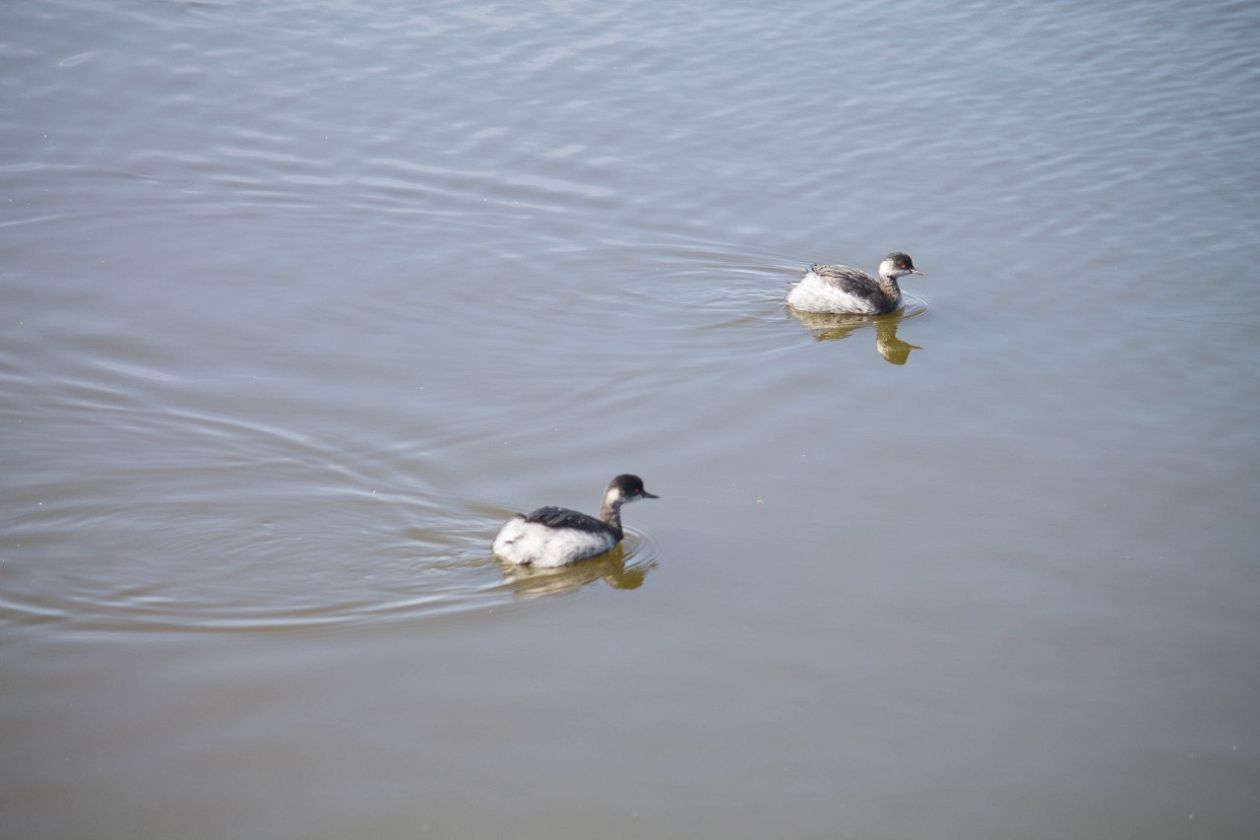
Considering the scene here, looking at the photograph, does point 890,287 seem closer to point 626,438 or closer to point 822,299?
point 822,299

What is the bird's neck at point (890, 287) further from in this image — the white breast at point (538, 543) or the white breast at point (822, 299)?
the white breast at point (538, 543)

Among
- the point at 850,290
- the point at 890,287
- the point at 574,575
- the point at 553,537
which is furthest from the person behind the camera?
the point at 890,287

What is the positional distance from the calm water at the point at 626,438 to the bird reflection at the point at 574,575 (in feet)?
0.11

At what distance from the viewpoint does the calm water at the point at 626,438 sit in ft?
20.4

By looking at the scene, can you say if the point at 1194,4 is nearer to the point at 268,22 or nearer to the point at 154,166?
the point at 268,22

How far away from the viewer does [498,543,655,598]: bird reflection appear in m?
7.71

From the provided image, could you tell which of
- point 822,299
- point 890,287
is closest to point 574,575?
point 822,299

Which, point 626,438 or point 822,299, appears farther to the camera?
point 822,299

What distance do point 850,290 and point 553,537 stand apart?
4.57 m

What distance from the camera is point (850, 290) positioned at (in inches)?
439

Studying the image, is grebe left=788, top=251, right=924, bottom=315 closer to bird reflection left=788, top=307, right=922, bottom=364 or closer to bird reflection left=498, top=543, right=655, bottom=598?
bird reflection left=788, top=307, right=922, bottom=364

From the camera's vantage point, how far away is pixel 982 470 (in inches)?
353

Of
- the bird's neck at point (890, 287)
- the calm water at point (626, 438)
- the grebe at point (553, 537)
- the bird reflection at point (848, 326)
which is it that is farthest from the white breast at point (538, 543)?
the bird's neck at point (890, 287)

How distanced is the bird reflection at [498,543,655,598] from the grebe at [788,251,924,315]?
3994 mm
